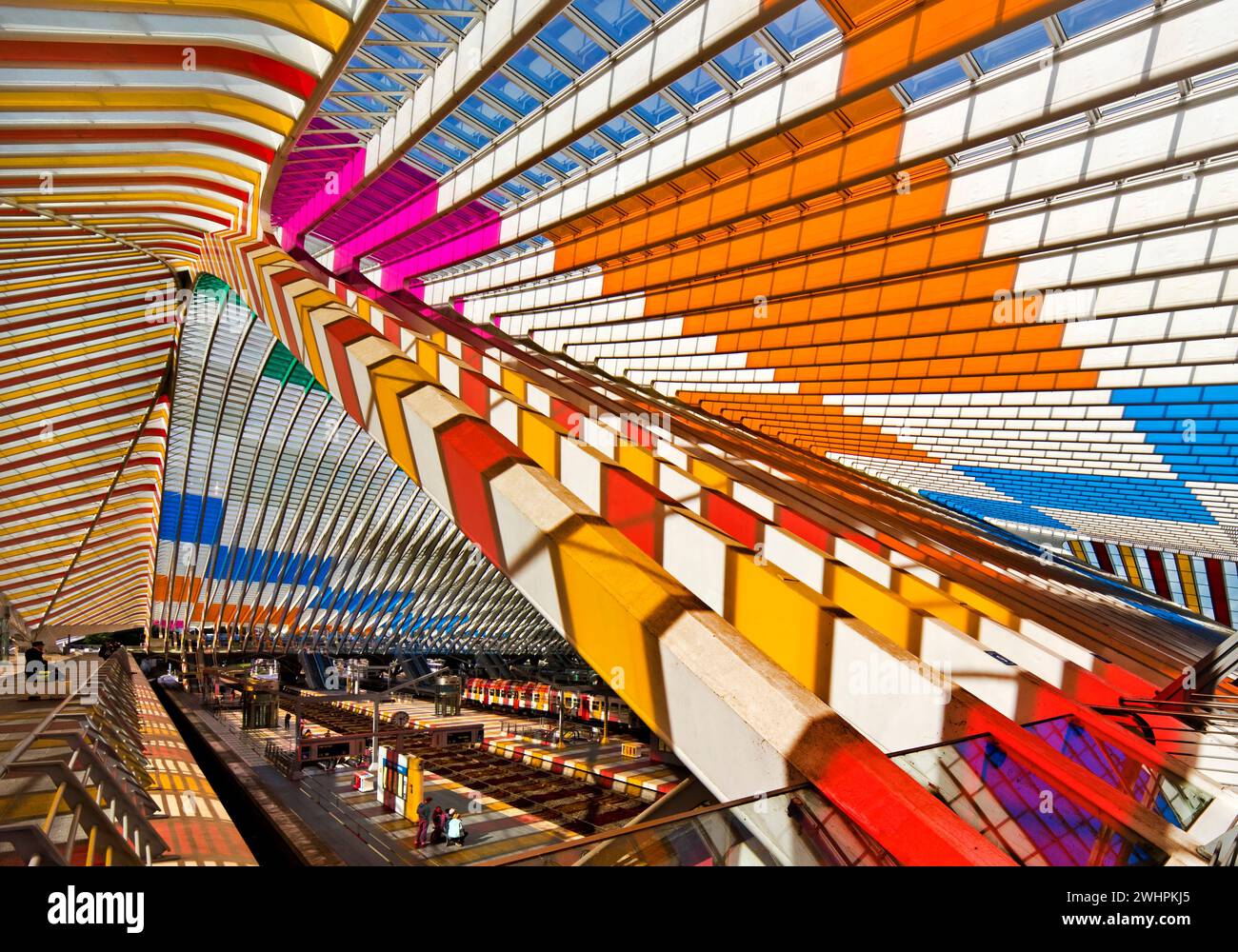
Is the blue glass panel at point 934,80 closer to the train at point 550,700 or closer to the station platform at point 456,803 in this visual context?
the station platform at point 456,803

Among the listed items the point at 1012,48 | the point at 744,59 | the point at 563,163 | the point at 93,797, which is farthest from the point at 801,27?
the point at 93,797

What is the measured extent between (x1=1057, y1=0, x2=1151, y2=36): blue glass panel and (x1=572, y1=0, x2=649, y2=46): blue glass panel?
13.1 ft

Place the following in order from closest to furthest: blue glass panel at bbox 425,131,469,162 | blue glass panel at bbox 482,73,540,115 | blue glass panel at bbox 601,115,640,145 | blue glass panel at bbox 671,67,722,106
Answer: blue glass panel at bbox 671,67,722,106
blue glass panel at bbox 482,73,540,115
blue glass panel at bbox 601,115,640,145
blue glass panel at bbox 425,131,469,162

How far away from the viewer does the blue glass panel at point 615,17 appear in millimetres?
7230

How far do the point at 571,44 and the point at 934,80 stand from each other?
408 centimetres

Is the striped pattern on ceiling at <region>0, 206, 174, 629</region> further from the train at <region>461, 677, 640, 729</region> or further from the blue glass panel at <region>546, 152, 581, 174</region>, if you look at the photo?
the train at <region>461, 677, 640, 729</region>

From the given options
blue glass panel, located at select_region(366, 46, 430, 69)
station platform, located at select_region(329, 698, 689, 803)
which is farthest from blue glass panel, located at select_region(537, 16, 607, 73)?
station platform, located at select_region(329, 698, 689, 803)

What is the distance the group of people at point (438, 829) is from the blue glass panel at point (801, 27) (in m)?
15.1

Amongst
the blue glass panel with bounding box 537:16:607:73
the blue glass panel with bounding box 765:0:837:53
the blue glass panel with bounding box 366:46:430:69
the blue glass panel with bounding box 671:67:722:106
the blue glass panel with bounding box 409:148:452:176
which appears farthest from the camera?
the blue glass panel with bounding box 409:148:452:176

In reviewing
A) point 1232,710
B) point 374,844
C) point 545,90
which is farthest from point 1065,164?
point 374,844

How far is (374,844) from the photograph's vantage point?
47.5ft

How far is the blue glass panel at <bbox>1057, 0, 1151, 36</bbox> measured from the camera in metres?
6.20

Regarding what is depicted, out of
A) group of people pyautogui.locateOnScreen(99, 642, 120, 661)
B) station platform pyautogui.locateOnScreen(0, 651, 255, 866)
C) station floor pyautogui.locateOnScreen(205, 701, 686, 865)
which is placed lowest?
station floor pyautogui.locateOnScreen(205, 701, 686, 865)

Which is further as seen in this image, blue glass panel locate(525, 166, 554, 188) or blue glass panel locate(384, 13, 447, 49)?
blue glass panel locate(525, 166, 554, 188)
